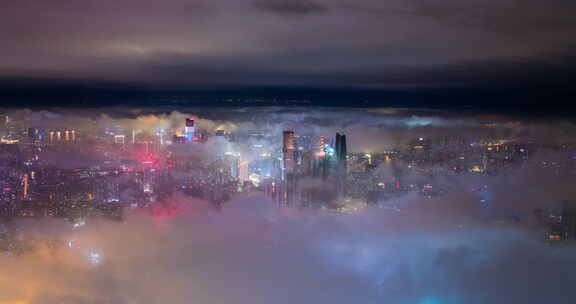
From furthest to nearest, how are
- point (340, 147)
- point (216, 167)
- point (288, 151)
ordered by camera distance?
point (340, 147), point (288, 151), point (216, 167)

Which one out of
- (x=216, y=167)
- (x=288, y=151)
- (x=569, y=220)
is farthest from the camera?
(x=288, y=151)

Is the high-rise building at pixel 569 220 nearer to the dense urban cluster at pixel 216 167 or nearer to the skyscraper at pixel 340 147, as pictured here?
the dense urban cluster at pixel 216 167

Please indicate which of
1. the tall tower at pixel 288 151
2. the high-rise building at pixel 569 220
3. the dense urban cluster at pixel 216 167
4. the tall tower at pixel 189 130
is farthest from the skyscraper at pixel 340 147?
the high-rise building at pixel 569 220

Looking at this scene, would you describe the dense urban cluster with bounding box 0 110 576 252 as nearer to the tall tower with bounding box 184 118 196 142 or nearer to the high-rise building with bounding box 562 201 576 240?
the tall tower with bounding box 184 118 196 142

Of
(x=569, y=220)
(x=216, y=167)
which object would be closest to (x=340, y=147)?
(x=216, y=167)

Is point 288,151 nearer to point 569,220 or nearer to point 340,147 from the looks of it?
point 340,147

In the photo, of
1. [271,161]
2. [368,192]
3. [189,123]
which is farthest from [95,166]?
[368,192]

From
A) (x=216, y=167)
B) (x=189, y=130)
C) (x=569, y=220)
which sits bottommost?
(x=569, y=220)

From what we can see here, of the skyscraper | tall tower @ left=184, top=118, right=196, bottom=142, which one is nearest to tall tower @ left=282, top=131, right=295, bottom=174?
the skyscraper

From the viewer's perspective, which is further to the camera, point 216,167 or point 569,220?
point 216,167
